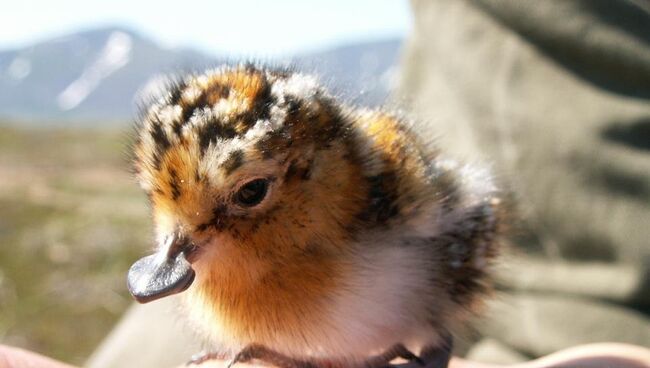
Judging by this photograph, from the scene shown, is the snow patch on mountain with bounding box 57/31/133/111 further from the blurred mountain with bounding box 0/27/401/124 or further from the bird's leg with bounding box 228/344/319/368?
the bird's leg with bounding box 228/344/319/368

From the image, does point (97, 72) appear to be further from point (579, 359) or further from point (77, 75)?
point (579, 359)

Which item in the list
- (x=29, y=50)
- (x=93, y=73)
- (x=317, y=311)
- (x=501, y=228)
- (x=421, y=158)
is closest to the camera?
(x=317, y=311)

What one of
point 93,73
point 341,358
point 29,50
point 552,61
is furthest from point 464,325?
point 29,50

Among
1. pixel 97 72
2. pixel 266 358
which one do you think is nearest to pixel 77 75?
pixel 97 72

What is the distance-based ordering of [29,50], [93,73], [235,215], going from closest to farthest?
[235,215] < [93,73] < [29,50]

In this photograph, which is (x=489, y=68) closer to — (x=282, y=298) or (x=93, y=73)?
(x=282, y=298)

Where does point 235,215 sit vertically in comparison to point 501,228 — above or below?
below

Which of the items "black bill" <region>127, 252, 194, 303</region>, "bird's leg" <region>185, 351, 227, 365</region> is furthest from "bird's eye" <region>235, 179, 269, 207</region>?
"bird's leg" <region>185, 351, 227, 365</region>

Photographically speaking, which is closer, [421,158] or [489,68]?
[421,158]
